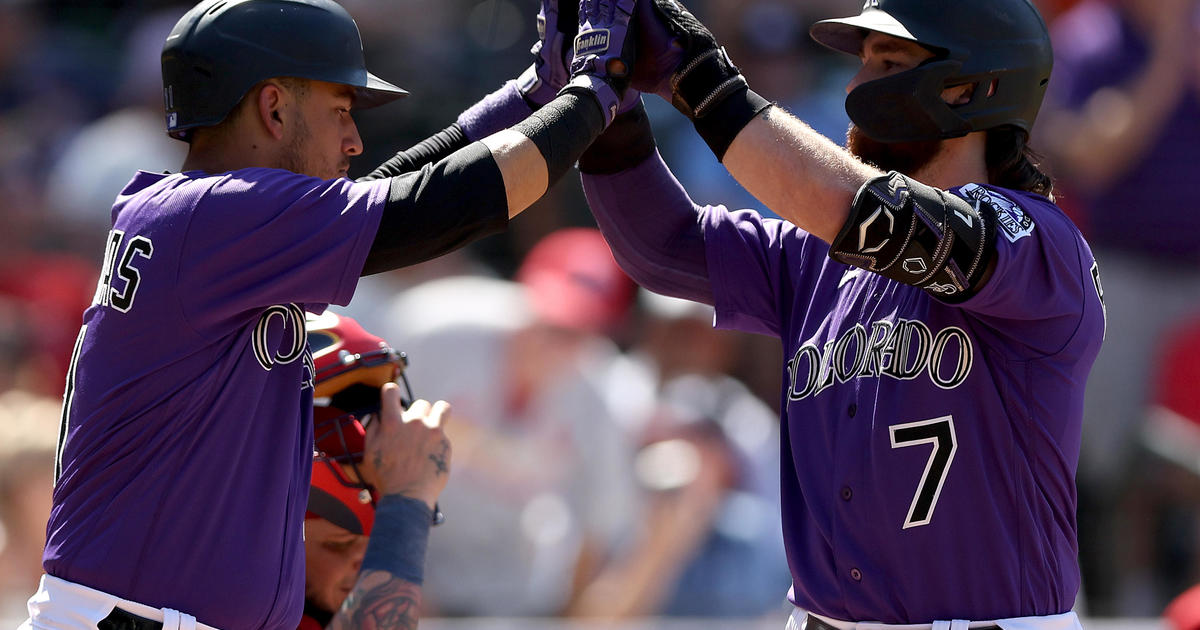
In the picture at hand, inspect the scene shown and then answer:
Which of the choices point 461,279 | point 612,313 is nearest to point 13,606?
point 461,279

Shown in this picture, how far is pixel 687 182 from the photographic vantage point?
6836 mm

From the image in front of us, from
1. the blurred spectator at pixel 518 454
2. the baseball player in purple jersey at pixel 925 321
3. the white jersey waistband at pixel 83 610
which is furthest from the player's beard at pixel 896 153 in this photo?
the blurred spectator at pixel 518 454

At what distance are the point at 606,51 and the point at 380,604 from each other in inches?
52.2

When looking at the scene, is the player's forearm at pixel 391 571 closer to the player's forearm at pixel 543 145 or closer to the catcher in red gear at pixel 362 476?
the catcher in red gear at pixel 362 476

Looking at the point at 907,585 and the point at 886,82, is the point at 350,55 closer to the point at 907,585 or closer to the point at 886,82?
the point at 886,82

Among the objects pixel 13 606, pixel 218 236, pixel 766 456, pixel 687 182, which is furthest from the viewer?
pixel 687 182

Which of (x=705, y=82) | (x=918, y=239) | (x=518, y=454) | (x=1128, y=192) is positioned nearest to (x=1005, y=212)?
(x=918, y=239)

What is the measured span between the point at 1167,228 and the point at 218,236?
16.3 ft

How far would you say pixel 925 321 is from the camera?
302cm

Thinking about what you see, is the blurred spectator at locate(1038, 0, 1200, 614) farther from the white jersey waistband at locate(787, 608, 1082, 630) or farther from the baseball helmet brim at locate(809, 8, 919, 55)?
the white jersey waistband at locate(787, 608, 1082, 630)

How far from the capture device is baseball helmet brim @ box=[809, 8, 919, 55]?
3135 mm

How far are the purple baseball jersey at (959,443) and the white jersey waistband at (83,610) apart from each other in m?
1.34

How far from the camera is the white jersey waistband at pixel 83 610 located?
2.66m

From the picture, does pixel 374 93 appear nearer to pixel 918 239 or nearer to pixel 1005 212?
pixel 918 239
